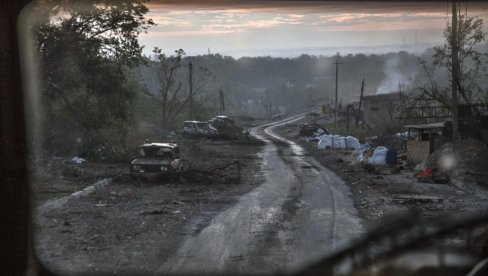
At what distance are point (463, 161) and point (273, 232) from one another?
32.9 ft

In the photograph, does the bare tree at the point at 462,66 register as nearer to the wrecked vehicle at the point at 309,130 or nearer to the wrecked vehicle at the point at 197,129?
the wrecked vehicle at the point at 197,129

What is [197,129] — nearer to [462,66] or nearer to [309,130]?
[462,66]

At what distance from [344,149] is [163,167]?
15.8 m

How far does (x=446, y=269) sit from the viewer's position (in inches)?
71.5

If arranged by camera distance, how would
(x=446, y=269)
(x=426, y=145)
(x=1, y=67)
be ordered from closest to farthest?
(x=446, y=269)
(x=1, y=67)
(x=426, y=145)

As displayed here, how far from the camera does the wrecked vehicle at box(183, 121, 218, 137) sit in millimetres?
24086

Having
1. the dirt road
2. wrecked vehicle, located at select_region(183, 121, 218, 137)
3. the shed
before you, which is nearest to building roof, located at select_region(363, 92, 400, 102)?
wrecked vehicle, located at select_region(183, 121, 218, 137)

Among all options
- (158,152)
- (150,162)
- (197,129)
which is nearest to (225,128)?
(197,129)

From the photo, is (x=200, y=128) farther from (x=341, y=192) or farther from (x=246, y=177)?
(x=341, y=192)

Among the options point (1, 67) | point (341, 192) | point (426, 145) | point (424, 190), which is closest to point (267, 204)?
point (341, 192)

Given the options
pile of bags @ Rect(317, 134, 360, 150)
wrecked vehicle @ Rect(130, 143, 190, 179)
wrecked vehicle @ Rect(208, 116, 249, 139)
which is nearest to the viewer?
wrecked vehicle @ Rect(130, 143, 190, 179)

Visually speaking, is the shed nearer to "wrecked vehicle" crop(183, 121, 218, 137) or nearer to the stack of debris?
the stack of debris

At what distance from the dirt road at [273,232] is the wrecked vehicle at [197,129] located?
34.4 ft

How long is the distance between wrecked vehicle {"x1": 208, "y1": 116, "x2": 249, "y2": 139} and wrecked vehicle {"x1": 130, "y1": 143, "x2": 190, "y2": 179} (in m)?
11.3
